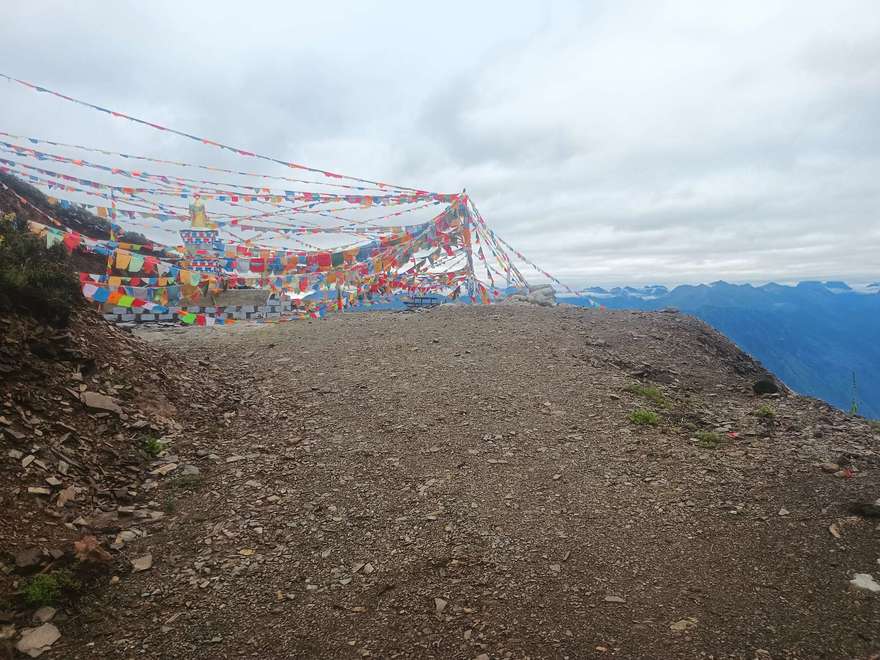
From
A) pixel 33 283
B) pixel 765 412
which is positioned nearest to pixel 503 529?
pixel 765 412

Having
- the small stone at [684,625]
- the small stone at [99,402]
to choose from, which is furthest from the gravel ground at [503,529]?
the small stone at [99,402]

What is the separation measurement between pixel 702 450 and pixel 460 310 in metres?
9.52

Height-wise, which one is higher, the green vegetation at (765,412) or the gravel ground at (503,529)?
the green vegetation at (765,412)

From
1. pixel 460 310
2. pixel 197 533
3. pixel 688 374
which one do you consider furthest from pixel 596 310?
pixel 197 533

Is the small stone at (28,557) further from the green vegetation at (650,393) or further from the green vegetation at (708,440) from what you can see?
the green vegetation at (650,393)

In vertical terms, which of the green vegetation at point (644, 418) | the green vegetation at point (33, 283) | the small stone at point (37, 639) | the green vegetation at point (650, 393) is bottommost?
the small stone at point (37, 639)

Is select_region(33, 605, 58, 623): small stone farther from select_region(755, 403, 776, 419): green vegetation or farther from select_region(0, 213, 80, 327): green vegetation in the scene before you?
select_region(755, 403, 776, 419): green vegetation

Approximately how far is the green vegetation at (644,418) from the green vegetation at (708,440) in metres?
0.56

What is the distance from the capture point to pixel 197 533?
4.35 meters

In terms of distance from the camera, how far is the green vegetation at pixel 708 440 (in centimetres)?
593

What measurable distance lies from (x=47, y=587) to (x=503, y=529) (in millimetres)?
3623

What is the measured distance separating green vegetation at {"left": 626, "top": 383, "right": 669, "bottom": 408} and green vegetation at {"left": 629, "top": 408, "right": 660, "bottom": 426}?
659mm

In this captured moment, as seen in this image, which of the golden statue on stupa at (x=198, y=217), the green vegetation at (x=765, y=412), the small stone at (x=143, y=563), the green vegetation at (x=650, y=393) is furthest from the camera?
the golden statue on stupa at (x=198, y=217)

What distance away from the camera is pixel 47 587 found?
3266 millimetres
